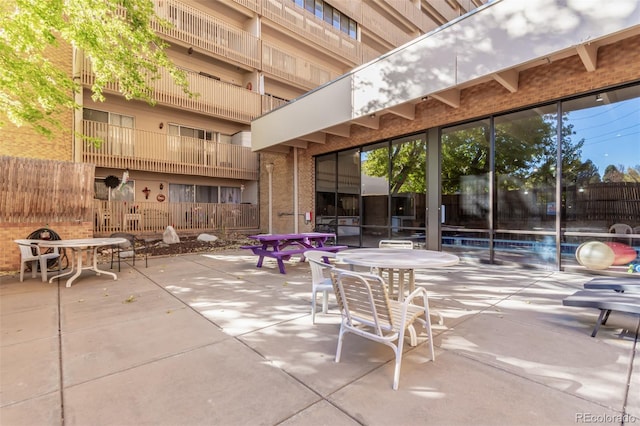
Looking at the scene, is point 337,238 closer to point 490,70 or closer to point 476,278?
point 476,278

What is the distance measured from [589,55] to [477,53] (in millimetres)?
1875

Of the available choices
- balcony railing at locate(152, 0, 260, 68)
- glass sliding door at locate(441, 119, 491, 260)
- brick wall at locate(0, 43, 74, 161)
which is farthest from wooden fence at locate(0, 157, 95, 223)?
glass sliding door at locate(441, 119, 491, 260)

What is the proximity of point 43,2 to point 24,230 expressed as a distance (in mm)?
4993

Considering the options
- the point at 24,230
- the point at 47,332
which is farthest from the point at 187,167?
the point at 47,332

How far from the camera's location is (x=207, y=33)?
1379 cm

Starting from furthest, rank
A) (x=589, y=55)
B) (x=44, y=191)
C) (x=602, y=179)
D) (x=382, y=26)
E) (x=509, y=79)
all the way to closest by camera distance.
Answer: (x=382, y=26)
(x=44, y=191)
(x=509, y=79)
(x=602, y=179)
(x=589, y=55)

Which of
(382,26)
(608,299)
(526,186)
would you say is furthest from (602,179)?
(382,26)

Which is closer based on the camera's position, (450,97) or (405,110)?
(450,97)

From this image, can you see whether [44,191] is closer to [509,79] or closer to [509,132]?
[509,79]

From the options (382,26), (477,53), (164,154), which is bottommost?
(164,154)

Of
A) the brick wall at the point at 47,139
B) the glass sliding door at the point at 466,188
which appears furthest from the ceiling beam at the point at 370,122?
the brick wall at the point at 47,139

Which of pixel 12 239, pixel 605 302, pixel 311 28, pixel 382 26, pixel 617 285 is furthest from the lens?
pixel 382 26

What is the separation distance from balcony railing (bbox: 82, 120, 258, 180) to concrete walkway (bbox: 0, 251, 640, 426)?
8224mm

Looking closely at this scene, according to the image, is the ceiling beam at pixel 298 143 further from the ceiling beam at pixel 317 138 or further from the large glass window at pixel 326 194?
the large glass window at pixel 326 194
